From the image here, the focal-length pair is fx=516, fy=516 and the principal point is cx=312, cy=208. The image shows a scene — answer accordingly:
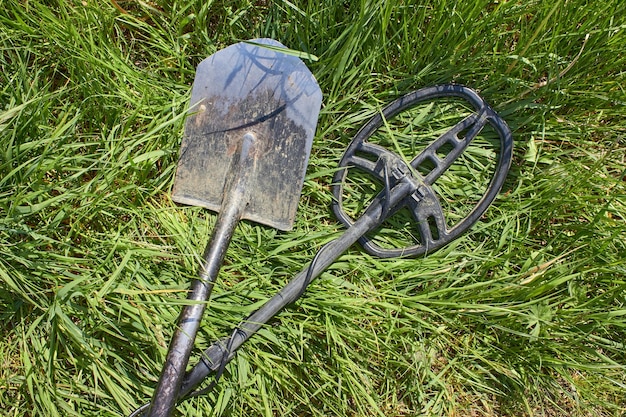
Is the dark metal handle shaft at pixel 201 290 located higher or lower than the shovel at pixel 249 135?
lower

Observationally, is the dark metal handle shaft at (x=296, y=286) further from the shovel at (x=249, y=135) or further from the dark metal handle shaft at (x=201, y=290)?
the shovel at (x=249, y=135)

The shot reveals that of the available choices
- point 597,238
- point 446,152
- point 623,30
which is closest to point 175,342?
point 446,152

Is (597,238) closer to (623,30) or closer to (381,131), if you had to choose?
(623,30)

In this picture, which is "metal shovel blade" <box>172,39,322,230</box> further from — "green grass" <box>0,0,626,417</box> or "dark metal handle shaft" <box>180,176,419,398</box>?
"dark metal handle shaft" <box>180,176,419,398</box>

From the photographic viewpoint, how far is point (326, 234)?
6.67 ft

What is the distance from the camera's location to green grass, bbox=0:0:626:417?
1919 mm

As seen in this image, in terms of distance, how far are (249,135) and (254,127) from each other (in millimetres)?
37

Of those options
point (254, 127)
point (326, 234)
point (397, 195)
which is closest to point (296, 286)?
point (326, 234)

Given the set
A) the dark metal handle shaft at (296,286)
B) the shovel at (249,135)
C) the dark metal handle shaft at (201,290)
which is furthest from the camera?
the shovel at (249,135)

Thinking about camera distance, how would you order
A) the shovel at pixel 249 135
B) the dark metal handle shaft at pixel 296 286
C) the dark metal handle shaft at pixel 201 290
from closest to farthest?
1. the dark metal handle shaft at pixel 201 290
2. the dark metal handle shaft at pixel 296 286
3. the shovel at pixel 249 135

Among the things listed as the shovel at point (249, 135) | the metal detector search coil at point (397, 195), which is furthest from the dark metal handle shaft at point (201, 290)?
the metal detector search coil at point (397, 195)

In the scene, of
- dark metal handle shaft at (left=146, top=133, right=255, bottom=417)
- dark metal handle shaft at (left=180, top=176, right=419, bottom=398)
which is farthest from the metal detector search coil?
dark metal handle shaft at (left=146, top=133, right=255, bottom=417)

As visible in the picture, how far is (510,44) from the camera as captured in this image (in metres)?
2.11

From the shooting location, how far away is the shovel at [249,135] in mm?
Answer: 1952
